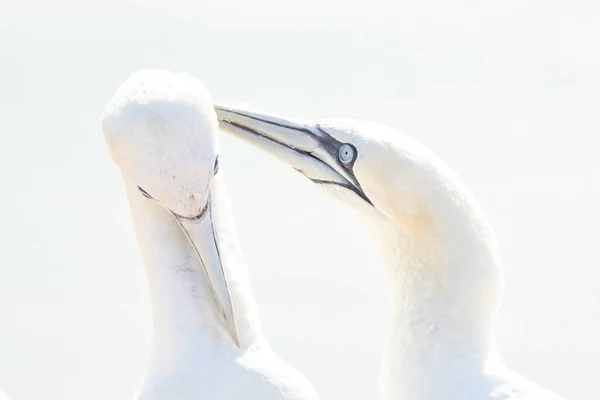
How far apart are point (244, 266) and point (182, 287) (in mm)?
403

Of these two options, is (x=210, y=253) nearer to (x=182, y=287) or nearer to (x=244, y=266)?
(x=182, y=287)

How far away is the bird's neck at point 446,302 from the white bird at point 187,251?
596 millimetres

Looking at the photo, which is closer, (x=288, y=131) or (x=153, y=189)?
(x=153, y=189)

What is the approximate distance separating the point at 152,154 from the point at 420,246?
166cm

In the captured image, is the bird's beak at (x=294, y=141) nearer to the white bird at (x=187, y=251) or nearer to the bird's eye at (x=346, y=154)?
the bird's eye at (x=346, y=154)

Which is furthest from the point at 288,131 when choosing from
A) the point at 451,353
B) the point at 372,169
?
the point at 451,353

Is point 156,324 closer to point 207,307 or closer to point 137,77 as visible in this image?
point 207,307

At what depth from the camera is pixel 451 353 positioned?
1186 centimetres

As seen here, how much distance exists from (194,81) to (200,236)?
2.80 feet

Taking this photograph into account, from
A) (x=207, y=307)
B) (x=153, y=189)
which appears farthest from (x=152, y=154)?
(x=207, y=307)

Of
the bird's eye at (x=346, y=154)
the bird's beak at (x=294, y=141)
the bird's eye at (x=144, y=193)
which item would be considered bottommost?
the bird's eye at (x=144, y=193)

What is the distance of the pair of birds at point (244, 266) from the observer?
11.5 meters

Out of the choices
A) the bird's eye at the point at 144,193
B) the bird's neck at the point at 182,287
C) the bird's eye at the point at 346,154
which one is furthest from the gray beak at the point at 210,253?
the bird's eye at the point at 346,154

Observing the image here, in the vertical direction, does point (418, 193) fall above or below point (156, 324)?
above
